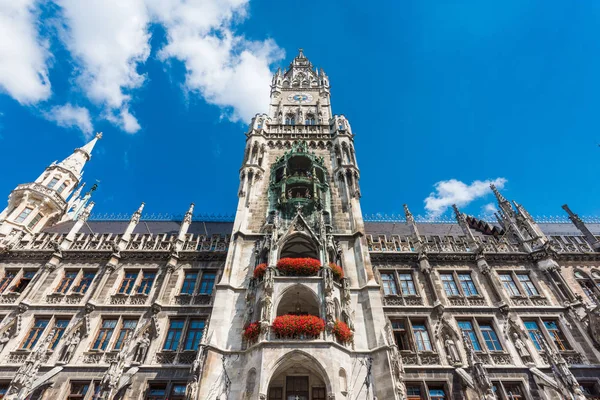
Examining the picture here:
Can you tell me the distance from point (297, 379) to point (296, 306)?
4.37m

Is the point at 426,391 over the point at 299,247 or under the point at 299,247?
under

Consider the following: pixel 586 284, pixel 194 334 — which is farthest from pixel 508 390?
pixel 194 334

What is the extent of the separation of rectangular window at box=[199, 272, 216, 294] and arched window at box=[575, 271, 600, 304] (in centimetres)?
2802

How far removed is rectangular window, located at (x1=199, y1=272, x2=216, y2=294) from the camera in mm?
23156

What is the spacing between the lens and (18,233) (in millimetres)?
27953

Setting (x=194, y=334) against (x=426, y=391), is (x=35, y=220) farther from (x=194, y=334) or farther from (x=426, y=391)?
(x=426, y=391)

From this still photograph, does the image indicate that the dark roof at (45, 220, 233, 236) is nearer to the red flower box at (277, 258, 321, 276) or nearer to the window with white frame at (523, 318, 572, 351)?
the red flower box at (277, 258, 321, 276)

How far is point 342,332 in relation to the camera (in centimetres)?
1756

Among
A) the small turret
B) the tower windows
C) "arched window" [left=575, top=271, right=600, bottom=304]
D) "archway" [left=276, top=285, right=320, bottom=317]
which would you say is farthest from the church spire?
"arched window" [left=575, top=271, right=600, bottom=304]

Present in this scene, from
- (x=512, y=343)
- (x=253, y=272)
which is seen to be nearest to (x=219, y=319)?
(x=253, y=272)

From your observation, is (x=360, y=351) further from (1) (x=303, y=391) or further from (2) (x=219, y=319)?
(2) (x=219, y=319)

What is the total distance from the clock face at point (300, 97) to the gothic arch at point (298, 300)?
27868 mm

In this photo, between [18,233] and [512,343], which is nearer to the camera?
[512,343]

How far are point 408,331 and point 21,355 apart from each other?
2452 centimetres
